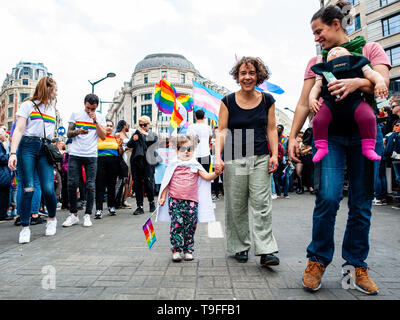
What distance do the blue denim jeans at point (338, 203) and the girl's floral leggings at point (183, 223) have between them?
1374 mm

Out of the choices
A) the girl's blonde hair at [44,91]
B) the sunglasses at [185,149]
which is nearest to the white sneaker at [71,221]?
the girl's blonde hair at [44,91]

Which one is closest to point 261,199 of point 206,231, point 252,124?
point 252,124

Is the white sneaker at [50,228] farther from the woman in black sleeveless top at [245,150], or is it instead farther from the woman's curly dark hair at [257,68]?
the woman's curly dark hair at [257,68]

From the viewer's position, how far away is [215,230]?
4965 millimetres

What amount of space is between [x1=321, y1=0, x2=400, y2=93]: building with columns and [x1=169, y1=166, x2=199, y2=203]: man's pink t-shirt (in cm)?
3412

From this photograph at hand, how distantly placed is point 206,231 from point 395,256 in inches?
98.0

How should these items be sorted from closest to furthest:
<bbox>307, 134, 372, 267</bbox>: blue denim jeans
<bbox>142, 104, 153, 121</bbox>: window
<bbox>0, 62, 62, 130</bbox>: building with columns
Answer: <bbox>307, 134, 372, 267</bbox>: blue denim jeans → <bbox>142, 104, 153, 121</bbox>: window → <bbox>0, 62, 62, 130</bbox>: building with columns

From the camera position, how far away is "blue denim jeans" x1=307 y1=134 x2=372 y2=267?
242cm

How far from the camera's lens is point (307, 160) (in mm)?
11766

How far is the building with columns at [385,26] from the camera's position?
3253cm

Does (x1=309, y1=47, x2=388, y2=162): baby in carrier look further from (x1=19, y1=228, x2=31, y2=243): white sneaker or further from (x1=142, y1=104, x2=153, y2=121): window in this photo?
(x1=142, y1=104, x2=153, y2=121): window

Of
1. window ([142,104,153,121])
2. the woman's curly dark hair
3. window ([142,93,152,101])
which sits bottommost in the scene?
the woman's curly dark hair

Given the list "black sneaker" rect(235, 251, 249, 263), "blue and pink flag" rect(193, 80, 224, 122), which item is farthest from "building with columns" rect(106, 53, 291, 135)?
"black sneaker" rect(235, 251, 249, 263)

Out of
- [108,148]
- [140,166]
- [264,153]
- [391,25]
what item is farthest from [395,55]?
[264,153]
